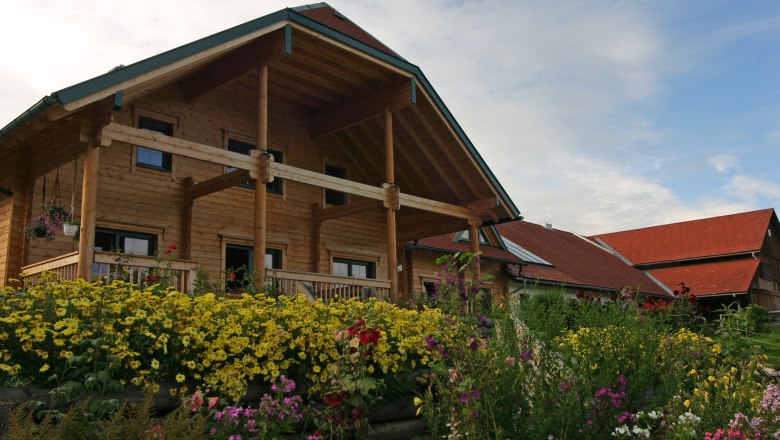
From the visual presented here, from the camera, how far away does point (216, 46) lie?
1127 cm

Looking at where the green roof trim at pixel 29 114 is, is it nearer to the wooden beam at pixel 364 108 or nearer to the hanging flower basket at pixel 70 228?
the hanging flower basket at pixel 70 228

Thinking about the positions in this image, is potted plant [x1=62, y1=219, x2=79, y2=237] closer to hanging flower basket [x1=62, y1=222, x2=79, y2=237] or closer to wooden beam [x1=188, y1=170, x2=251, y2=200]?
hanging flower basket [x1=62, y1=222, x2=79, y2=237]

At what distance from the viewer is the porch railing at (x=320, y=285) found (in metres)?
12.0

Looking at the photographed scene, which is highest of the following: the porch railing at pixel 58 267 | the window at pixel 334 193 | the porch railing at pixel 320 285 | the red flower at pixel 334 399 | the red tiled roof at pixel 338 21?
the red tiled roof at pixel 338 21

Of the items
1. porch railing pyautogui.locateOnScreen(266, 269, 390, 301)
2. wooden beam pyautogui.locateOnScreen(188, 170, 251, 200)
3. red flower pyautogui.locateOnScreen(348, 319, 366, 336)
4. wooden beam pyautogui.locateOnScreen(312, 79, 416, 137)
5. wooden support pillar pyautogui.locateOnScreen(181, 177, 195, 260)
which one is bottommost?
red flower pyautogui.locateOnScreen(348, 319, 366, 336)

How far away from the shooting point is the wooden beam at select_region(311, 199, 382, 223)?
14312 mm

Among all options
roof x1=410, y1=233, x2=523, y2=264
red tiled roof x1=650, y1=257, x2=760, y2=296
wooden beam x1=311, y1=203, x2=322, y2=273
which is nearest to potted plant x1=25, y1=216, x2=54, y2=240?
wooden beam x1=311, y1=203, x2=322, y2=273

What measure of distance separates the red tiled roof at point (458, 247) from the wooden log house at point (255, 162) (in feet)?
5.49

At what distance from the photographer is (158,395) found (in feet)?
18.6

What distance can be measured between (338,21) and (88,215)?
33.9 feet

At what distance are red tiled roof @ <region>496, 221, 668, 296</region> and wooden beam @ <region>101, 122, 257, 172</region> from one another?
1425 cm

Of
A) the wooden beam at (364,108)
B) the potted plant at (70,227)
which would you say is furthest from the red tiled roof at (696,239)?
the potted plant at (70,227)

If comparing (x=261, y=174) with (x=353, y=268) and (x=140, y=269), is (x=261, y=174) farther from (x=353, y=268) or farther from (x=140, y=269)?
(x=353, y=268)

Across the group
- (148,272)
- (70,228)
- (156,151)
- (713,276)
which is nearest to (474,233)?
(156,151)
